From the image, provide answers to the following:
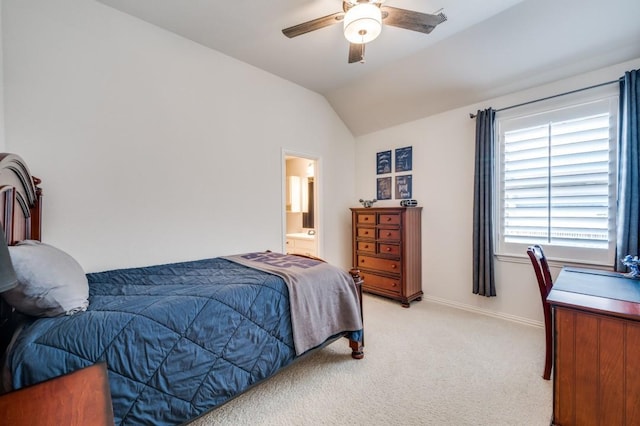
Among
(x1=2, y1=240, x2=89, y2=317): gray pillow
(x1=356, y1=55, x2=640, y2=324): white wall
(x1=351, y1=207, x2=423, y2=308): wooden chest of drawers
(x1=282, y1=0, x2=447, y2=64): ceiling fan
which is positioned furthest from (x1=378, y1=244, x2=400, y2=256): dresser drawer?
(x1=2, y1=240, x2=89, y2=317): gray pillow

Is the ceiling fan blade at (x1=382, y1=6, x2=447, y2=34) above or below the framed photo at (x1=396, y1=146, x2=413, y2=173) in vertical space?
above

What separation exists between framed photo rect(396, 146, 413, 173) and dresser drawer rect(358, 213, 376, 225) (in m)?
0.81

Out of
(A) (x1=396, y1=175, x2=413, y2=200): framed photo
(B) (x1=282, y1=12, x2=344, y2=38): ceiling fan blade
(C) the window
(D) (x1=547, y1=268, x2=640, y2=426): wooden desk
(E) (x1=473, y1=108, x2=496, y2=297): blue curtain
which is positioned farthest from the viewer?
(A) (x1=396, y1=175, x2=413, y2=200): framed photo

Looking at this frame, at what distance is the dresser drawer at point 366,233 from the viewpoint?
12.7 feet

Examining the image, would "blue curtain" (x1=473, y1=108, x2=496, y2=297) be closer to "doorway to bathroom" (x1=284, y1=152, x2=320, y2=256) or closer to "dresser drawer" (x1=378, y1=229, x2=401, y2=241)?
"dresser drawer" (x1=378, y1=229, x2=401, y2=241)

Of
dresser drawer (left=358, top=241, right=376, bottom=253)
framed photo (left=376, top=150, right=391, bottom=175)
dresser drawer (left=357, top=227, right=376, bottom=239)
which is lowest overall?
dresser drawer (left=358, top=241, right=376, bottom=253)

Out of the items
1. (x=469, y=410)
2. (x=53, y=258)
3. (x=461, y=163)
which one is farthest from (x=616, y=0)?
(x=53, y=258)

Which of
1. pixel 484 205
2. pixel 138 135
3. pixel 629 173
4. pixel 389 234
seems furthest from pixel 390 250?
pixel 138 135

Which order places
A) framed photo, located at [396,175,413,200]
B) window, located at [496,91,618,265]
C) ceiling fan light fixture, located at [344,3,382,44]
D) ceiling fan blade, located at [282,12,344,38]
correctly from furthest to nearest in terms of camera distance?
framed photo, located at [396,175,413,200] → window, located at [496,91,618,265] → ceiling fan blade, located at [282,12,344,38] → ceiling fan light fixture, located at [344,3,382,44]

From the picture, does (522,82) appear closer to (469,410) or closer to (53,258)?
(469,410)

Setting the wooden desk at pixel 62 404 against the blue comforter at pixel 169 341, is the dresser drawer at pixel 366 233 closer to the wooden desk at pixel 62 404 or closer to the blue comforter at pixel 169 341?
the blue comforter at pixel 169 341

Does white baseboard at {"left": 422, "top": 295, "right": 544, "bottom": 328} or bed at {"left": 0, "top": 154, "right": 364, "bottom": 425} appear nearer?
bed at {"left": 0, "top": 154, "right": 364, "bottom": 425}

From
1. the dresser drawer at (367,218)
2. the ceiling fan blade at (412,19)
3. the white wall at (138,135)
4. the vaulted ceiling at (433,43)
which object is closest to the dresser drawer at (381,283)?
the dresser drawer at (367,218)

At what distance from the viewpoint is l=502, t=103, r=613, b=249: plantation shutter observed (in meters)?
2.54
